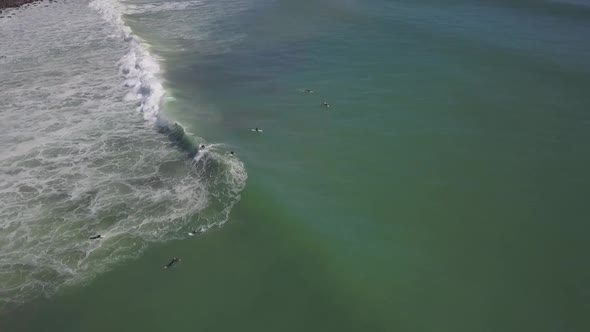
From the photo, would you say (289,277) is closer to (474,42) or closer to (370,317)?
(370,317)

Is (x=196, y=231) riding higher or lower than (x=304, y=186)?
lower

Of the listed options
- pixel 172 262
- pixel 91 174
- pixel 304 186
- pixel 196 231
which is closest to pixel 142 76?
pixel 91 174

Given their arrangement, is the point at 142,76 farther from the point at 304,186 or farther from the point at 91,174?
the point at 304,186

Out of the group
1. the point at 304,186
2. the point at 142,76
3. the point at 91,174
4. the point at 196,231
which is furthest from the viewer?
the point at 142,76

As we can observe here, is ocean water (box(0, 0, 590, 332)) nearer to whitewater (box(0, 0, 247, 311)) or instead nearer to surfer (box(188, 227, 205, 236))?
whitewater (box(0, 0, 247, 311))

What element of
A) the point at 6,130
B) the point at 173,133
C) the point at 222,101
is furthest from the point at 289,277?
the point at 6,130

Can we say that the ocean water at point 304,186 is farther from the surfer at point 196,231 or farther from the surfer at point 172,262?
the surfer at point 196,231

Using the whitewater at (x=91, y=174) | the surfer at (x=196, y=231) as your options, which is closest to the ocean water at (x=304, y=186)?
the whitewater at (x=91, y=174)
